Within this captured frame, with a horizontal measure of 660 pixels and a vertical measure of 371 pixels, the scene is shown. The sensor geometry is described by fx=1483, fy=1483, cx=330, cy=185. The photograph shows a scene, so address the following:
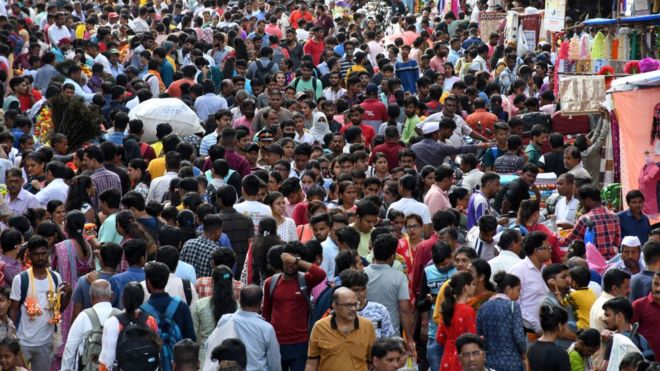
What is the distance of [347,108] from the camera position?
20.0 meters

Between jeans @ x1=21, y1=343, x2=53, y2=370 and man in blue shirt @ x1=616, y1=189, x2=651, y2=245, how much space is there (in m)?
5.30

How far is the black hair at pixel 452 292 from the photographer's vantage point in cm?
993

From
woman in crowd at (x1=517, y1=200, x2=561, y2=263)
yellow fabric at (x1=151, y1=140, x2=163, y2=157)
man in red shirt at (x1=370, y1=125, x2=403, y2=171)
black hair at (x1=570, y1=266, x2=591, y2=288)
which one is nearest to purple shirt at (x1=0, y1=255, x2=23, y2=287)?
woman in crowd at (x1=517, y1=200, x2=561, y2=263)

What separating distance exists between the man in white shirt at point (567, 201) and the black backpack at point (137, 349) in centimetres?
591

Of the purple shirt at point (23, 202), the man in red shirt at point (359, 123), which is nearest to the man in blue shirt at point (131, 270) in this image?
the purple shirt at point (23, 202)

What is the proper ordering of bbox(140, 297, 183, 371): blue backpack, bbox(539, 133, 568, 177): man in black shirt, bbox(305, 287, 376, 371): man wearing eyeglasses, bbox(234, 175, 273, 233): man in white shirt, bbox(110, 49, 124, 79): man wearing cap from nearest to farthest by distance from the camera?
bbox(305, 287, 376, 371): man wearing eyeglasses < bbox(140, 297, 183, 371): blue backpack < bbox(234, 175, 273, 233): man in white shirt < bbox(539, 133, 568, 177): man in black shirt < bbox(110, 49, 124, 79): man wearing cap

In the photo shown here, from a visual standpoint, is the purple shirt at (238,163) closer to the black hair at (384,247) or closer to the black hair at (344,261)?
the black hair at (384,247)

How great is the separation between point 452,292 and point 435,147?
21.7ft

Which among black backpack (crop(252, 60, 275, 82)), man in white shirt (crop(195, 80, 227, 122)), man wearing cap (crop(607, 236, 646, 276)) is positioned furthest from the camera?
black backpack (crop(252, 60, 275, 82))

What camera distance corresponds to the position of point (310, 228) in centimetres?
1236

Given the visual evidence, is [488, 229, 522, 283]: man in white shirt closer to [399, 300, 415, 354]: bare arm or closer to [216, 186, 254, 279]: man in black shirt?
[399, 300, 415, 354]: bare arm

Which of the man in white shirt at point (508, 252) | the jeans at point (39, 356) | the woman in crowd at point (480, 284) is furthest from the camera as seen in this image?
the man in white shirt at point (508, 252)

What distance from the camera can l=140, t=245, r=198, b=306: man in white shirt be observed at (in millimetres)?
10422

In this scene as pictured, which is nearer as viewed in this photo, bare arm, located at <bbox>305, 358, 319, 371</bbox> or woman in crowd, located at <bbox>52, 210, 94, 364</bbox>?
bare arm, located at <bbox>305, 358, 319, 371</bbox>
